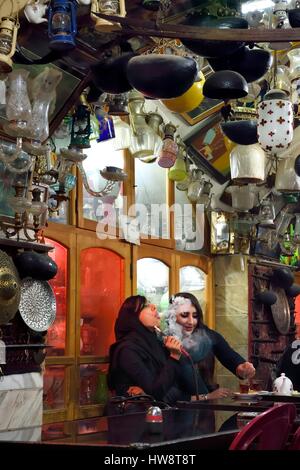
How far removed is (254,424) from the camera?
2455 mm

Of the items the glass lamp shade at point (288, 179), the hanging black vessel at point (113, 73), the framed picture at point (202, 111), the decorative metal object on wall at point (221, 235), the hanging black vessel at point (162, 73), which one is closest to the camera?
the hanging black vessel at point (162, 73)

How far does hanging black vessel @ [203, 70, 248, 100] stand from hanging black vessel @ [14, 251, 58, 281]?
1.49 meters

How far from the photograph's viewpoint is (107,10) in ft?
10.3

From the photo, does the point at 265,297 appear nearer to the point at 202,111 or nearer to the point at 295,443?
the point at 202,111

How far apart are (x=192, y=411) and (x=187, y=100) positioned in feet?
5.15

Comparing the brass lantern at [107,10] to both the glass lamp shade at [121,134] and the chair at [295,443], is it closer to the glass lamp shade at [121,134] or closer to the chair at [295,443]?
the chair at [295,443]

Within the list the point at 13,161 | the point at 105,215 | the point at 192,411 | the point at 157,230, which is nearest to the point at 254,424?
the point at 192,411

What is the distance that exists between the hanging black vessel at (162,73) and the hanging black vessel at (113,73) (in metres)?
0.35

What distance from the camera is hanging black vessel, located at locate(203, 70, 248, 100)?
11.2ft

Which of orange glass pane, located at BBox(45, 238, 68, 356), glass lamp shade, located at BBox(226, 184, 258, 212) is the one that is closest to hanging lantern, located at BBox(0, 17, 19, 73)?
orange glass pane, located at BBox(45, 238, 68, 356)

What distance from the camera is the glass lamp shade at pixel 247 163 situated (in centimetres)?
553

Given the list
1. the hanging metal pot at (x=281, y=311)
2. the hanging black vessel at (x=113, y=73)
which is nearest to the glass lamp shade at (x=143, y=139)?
the hanging black vessel at (x=113, y=73)

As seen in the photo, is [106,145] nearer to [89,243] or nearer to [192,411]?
[89,243]

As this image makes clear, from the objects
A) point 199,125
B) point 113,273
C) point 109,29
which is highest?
point 199,125
